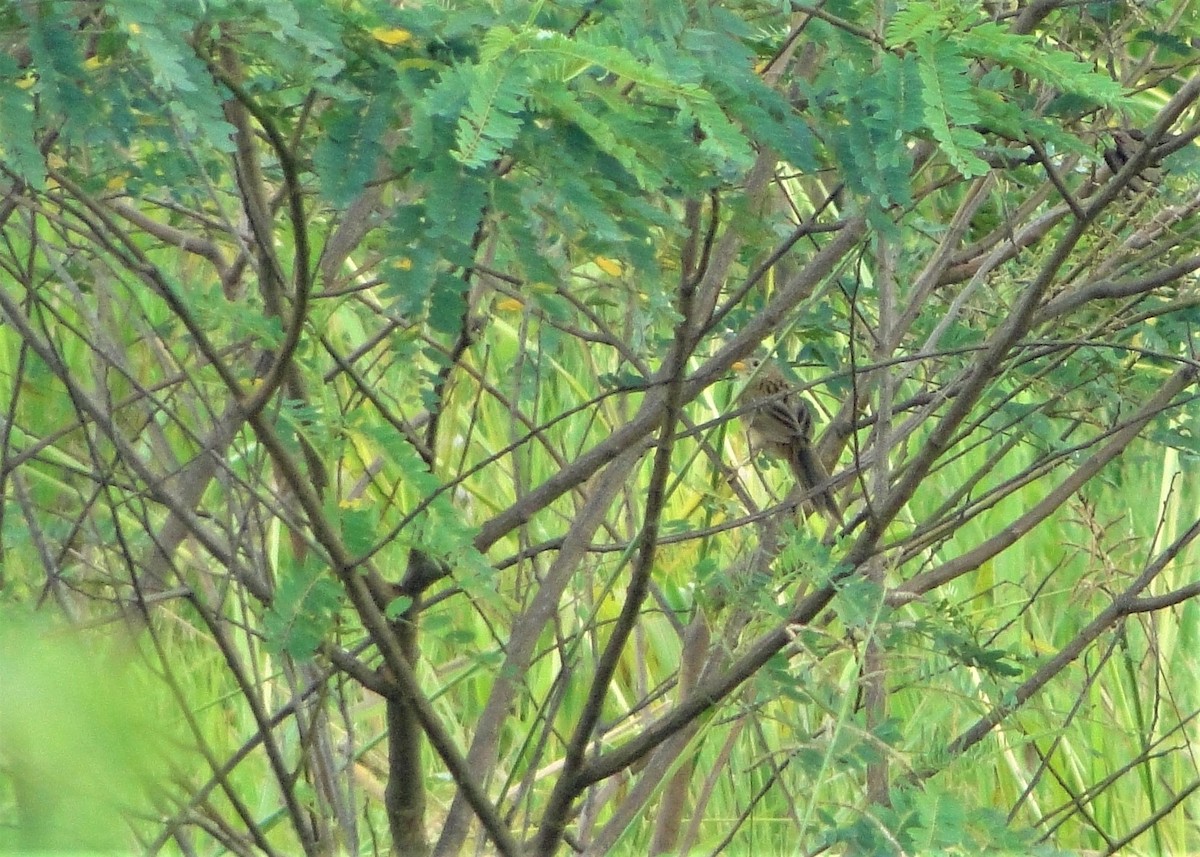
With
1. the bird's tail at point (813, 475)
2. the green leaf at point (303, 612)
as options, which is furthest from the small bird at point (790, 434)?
the green leaf at point (303, 612)

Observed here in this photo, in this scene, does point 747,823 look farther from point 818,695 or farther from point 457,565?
point 457,565

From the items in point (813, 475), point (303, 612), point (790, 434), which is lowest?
point (303, 612)

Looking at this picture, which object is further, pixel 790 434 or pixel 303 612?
pixel 790 434

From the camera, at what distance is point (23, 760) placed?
17.0 inches

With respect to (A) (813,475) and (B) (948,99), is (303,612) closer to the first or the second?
(B) (948,99)

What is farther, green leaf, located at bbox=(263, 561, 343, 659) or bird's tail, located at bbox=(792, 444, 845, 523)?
bird's tail, located at bbox=(792, 444, 845, 523)

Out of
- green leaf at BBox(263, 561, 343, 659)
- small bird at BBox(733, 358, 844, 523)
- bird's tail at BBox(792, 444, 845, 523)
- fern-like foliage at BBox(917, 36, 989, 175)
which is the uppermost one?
small bird at BBox(733, 358, 844, 523)

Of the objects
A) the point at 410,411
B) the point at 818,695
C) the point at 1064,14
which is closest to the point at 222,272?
the point at 410,411

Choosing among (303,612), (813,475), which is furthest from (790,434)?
(303,612)

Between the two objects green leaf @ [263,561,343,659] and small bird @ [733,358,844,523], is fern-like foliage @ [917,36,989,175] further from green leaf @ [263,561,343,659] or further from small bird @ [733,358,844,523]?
small bird @ [733,358,844,523]

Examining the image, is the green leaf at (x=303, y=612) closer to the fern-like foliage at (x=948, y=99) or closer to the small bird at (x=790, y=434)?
the fern-like foliage at (x=948, y=99)

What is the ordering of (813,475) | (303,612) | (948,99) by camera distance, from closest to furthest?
1. (948,99)
2. (303,612)
3. (813,475)

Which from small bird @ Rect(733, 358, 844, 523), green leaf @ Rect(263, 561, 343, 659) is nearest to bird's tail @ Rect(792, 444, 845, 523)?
small bird @ Rect(733, 358, 844, 523)

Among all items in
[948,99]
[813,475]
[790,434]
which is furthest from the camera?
[790,434]
